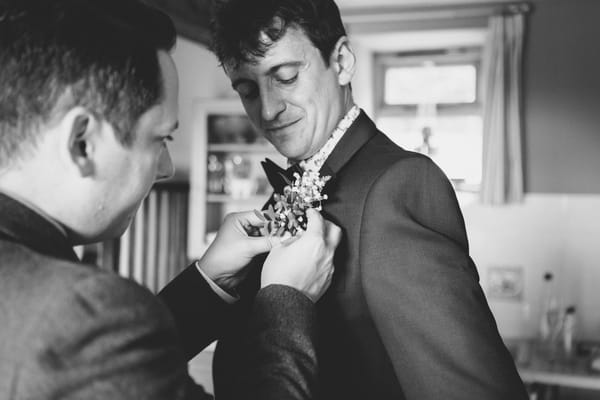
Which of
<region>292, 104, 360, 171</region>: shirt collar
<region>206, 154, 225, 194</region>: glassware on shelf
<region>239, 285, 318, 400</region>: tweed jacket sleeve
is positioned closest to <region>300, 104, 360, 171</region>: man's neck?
<region>292, 104, 360, 171</region>: shirt collar

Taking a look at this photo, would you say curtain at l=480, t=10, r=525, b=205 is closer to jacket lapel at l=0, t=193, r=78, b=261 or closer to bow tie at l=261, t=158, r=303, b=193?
bow tie at l=261, t=158, r=303, b=193

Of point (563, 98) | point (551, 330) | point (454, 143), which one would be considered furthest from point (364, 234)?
point (454, 143)

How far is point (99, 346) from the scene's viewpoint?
71 centimetres

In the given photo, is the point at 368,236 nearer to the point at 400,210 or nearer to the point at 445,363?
the point at 400,210

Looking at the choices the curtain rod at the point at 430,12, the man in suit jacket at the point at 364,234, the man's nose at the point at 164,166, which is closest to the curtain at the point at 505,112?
the curtain rod at the point at 430,12

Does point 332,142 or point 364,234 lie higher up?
point 332,142

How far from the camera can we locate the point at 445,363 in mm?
1196

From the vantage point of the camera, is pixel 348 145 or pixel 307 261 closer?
pixel 307 261

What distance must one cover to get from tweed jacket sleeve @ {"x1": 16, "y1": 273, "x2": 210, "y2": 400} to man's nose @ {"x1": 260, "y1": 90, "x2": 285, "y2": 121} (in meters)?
0.77

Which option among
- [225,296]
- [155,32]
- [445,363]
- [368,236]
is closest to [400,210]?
[368,236]

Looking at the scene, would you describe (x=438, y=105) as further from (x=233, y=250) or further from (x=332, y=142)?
(x=233, y=250)

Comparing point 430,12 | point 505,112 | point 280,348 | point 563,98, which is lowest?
point 280,348

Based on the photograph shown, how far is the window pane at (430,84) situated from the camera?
595cm

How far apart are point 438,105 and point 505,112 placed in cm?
77
